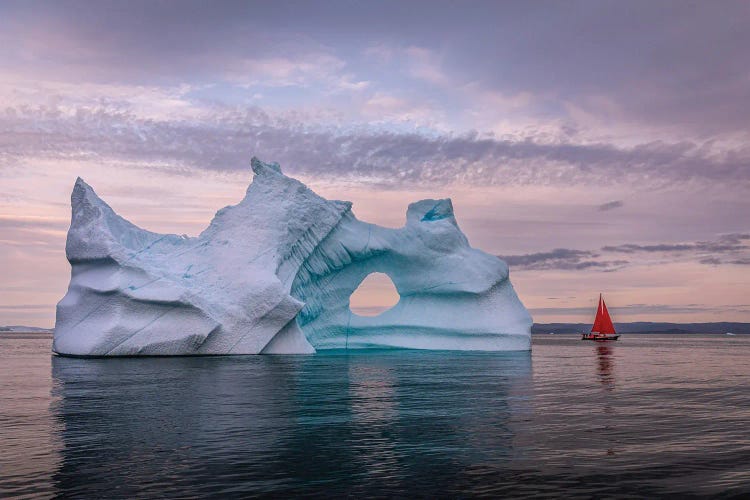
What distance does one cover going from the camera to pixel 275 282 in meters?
27.4

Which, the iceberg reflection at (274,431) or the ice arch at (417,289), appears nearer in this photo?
the iceberg reflection at (274,431)

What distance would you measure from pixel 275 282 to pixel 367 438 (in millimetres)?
17977

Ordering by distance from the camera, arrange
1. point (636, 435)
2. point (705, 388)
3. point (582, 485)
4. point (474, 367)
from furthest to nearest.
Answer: point (474, 367)
point (705, 388)
point (636, 435)
point (582, 485)

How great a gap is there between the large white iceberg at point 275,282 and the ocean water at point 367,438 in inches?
295

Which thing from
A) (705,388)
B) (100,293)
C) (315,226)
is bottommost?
(705,388)

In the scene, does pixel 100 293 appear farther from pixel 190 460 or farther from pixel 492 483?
pixel 492 483

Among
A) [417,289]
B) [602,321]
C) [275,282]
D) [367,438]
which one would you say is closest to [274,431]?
[367,438]

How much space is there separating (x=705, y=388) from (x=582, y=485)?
41.0 feet

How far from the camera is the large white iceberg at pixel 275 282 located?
26.1 m

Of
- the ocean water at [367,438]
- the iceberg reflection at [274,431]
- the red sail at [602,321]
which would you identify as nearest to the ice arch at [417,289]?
the iceberg reflection at [274,431]

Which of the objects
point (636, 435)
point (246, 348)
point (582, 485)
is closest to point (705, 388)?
point (636, 435)

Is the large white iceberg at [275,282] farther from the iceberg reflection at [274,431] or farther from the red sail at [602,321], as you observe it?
the red sail at [602,321]

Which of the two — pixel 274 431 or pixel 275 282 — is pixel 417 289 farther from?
pixel 274 431

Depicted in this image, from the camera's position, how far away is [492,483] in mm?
7266
